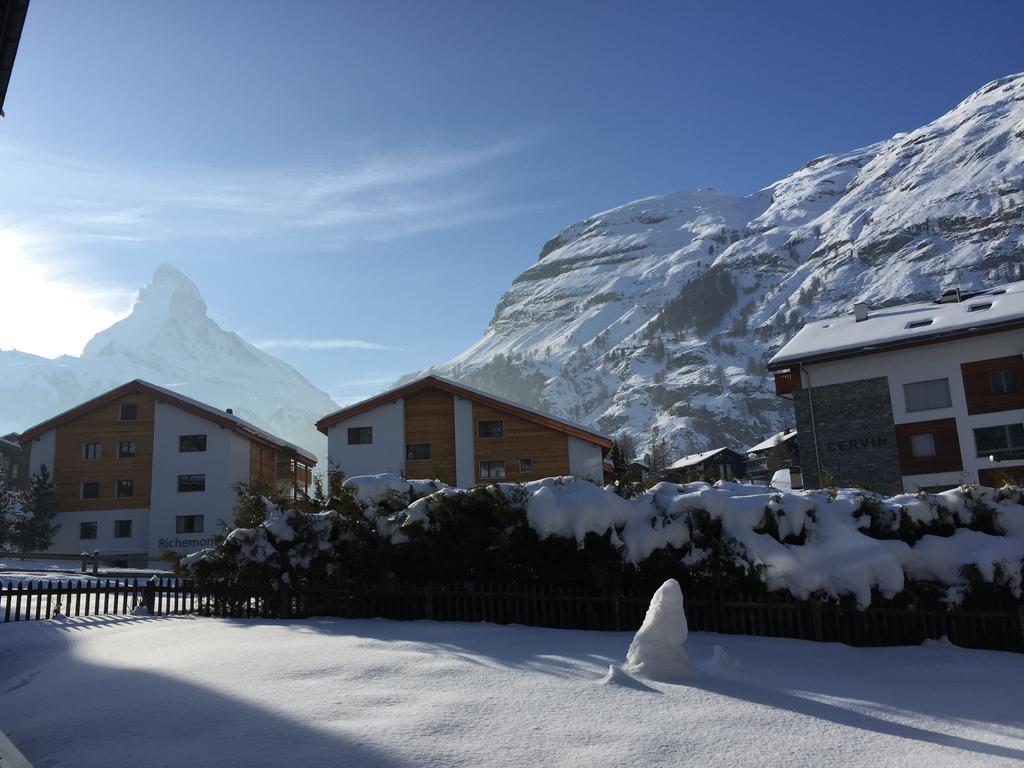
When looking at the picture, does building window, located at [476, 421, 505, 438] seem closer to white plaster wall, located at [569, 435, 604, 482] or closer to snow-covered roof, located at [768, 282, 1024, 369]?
white plaster wall, located at [569, 435, 604, 482]

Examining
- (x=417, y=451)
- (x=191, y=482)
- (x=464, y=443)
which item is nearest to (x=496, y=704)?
(x=464, y=443)

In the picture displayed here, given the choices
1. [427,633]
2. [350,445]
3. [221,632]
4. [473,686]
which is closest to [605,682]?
[473,686]

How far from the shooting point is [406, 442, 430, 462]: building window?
37156 mm

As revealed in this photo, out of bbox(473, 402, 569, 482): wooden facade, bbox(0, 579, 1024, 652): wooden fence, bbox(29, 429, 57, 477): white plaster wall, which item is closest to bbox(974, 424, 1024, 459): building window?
bbox(473, 402, 569, 482): wooden facade

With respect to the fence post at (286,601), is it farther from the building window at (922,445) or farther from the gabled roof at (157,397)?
the building window at (922,445)

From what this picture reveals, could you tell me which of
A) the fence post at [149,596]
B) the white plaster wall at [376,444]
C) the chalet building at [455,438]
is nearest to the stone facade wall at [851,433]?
the chalet building at [455,438]

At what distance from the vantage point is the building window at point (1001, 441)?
35.5m

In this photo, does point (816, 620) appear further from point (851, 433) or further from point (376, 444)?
point (851, 433)

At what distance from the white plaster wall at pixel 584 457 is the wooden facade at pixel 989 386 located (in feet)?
59.5

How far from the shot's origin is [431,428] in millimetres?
37656

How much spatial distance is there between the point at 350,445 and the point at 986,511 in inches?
1215

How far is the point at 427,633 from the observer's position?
11375mm

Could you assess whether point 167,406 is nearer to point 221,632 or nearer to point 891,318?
point 221,632

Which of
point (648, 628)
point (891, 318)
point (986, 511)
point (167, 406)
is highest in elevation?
point (891, 318)
